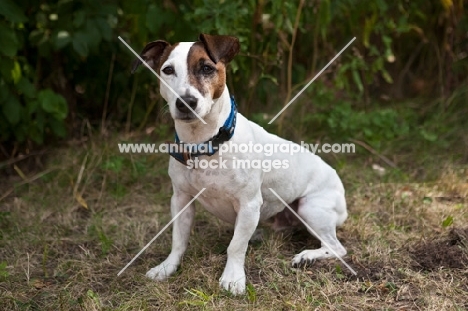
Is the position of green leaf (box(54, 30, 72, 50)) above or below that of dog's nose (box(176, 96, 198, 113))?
below

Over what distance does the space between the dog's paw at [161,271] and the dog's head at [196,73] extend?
86cm

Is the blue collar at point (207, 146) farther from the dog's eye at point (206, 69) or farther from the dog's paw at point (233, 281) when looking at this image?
the dog's paw at point (233, 281)

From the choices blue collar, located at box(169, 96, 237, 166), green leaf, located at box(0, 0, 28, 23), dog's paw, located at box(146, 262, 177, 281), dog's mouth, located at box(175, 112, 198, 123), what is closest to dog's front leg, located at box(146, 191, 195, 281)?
dog's paw, located at box(146, 262, 177, 281)

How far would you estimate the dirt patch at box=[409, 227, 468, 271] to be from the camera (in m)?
3.27

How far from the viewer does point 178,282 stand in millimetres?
3158

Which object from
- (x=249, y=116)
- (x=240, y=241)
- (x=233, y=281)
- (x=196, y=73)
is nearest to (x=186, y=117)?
(x=196, y=73)

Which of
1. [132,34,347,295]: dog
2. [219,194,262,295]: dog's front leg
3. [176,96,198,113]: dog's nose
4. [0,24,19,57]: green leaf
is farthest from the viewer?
[0,24,19,57]: green leaf

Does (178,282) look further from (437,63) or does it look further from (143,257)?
(437,63)

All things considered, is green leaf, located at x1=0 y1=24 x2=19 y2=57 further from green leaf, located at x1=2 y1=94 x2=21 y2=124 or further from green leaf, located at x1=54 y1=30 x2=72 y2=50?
green leaf, located at x1=2 y1=94 x2=21 y2=124

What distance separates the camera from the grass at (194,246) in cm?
296

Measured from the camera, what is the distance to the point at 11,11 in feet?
12.2

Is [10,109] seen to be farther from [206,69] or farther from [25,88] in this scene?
[206,69]

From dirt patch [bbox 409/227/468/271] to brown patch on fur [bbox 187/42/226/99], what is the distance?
142 cm

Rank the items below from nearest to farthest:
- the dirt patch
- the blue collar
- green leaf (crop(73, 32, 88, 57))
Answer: the blue collar → the dirt patch → green leaf (crop(73, 32, 88, 57))
